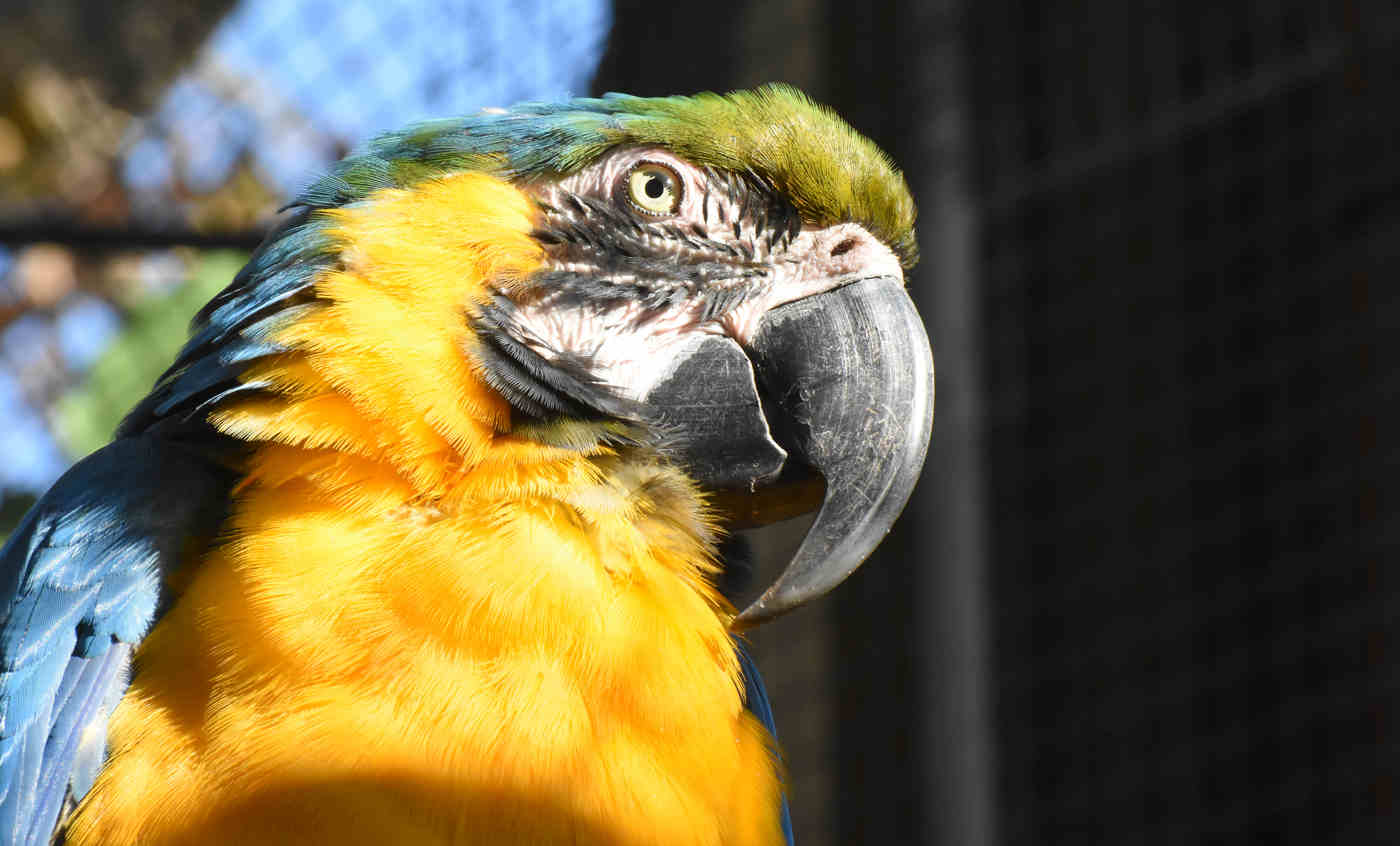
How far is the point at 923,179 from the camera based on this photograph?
3455mm

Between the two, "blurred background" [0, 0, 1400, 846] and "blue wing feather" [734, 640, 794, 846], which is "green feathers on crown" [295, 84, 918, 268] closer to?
"blue wing feather" [734, 640, 794, 846]

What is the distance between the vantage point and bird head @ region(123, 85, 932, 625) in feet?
4.87

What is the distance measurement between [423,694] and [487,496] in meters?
0.22

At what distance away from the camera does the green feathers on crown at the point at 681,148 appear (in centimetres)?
164

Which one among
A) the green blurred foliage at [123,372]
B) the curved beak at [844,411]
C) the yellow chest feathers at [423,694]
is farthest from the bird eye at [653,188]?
the green blurred foliage at [123,372]

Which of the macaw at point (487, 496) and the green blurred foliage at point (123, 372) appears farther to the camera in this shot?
the green blurred foliage at point (123, 372)

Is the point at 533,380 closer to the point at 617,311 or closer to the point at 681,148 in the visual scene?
the point at 617,311

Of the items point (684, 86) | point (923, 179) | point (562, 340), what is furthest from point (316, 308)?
point (923, 179)

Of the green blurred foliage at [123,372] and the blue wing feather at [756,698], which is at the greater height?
the green blurred foliage at [123,372]

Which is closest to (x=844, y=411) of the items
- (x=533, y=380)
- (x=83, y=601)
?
(x=533, y=380)

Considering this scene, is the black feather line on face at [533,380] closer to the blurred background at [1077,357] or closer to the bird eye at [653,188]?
the bird eye at [653,188]

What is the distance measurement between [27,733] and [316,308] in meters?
0.50

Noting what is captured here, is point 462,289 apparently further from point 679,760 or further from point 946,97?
point 946,97

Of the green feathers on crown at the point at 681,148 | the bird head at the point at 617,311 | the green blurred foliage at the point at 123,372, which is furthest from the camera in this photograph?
the green blurred foliage at the point at 123,372
